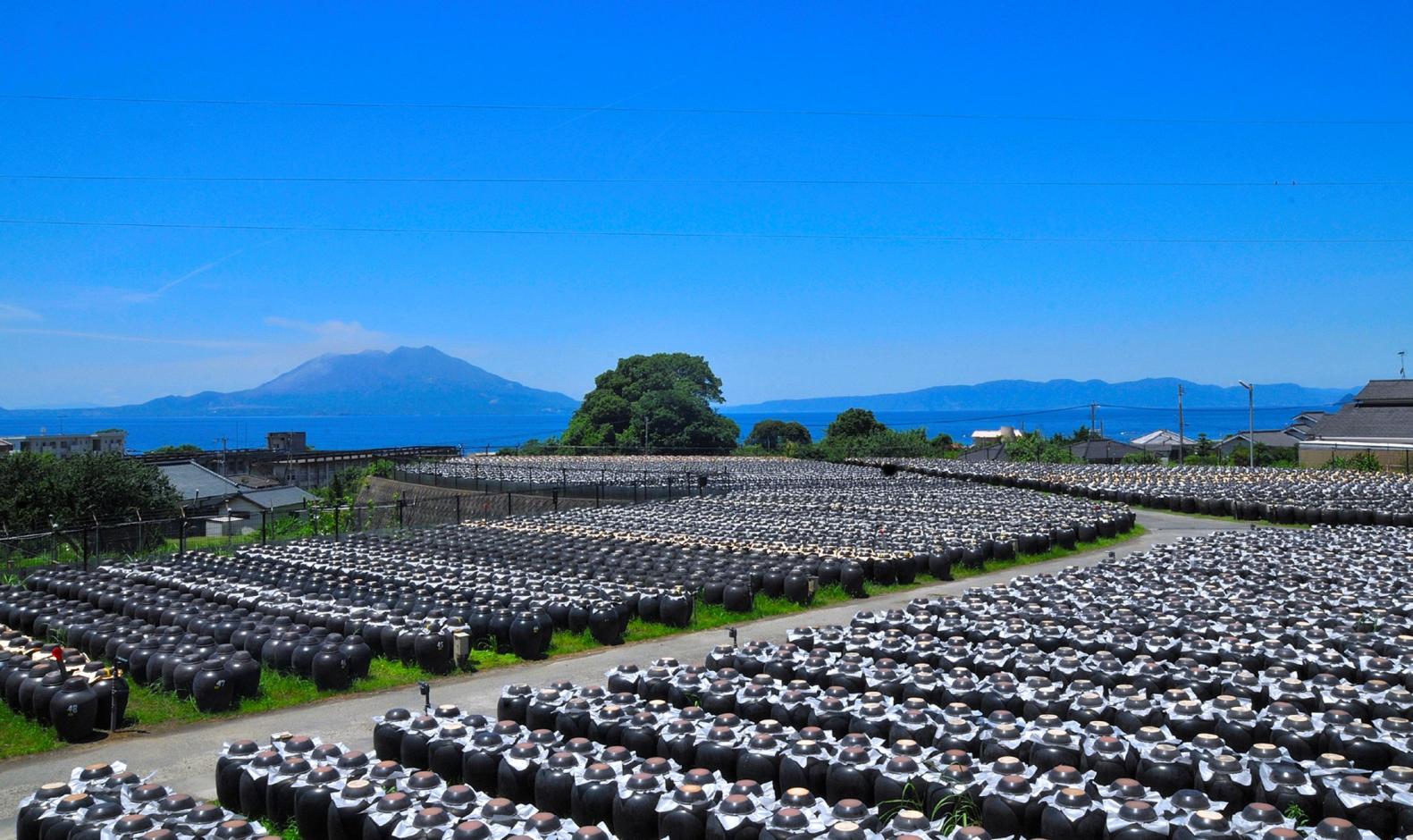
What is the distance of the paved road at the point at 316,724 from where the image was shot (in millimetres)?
13695

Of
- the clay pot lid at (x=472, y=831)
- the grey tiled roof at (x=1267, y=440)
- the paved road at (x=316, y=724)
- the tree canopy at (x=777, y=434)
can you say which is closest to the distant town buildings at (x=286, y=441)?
the tree canopy at (x=777, y=434)

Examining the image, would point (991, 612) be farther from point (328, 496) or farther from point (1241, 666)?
point (328, 496)

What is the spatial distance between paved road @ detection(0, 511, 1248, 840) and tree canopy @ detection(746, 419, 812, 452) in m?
83.8

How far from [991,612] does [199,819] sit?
14.0m

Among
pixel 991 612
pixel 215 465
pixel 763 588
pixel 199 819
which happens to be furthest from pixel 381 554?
pixel 215 465

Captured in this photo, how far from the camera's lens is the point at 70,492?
44406 mm

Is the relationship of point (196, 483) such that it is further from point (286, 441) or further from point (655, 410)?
point (286, 441)

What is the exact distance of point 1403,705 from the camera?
12.7 m

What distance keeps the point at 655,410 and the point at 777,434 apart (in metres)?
20.6

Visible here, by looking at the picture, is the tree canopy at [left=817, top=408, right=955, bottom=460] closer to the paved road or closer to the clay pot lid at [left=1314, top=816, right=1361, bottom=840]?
the paved road

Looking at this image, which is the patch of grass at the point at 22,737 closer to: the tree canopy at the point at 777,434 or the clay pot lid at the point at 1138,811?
the clay pot lid at the point at 1138,811

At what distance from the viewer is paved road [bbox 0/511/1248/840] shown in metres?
13.7

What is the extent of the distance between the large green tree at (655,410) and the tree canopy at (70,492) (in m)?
48.6

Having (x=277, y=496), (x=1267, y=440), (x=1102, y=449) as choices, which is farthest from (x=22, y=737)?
(x=1267, y=440)
